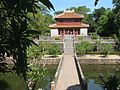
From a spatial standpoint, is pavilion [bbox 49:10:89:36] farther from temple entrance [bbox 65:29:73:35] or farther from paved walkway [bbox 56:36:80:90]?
paved walkway [bbox 56:36:80:90]

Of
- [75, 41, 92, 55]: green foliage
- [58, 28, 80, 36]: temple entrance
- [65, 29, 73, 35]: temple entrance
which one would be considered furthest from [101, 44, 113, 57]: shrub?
[65, 29, 73, 35]: temple entrance

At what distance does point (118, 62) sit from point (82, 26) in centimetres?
1778

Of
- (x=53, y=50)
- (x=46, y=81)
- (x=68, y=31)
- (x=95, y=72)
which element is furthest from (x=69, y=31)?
(x=46, y=81)

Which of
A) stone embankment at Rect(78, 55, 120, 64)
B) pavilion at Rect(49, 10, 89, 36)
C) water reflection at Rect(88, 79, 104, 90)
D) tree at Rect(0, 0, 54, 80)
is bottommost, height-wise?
water reflection at Rect(88, 79, 104, 90)

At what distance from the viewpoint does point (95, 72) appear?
25.7 meters

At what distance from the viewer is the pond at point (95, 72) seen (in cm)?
2145

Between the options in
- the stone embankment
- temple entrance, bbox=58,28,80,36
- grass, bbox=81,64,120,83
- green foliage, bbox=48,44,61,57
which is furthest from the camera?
temple entrance, bbox=58,28,80,36

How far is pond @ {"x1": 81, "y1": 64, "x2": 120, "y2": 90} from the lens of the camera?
21.5 metres

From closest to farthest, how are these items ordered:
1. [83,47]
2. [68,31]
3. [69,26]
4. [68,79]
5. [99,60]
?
[68,79], [99,60], [83,47], [69,26], [68,31]

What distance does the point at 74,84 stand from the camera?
1595 centimetres

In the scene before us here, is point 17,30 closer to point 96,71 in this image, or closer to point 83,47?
point 96,71

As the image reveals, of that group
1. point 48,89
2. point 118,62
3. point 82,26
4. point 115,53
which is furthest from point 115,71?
point 82,26

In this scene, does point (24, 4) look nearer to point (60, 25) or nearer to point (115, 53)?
point (115, 53)

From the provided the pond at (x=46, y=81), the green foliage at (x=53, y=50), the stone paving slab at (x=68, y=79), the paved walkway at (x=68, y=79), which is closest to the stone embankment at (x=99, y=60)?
the green foliage at (x=53, y=50)
